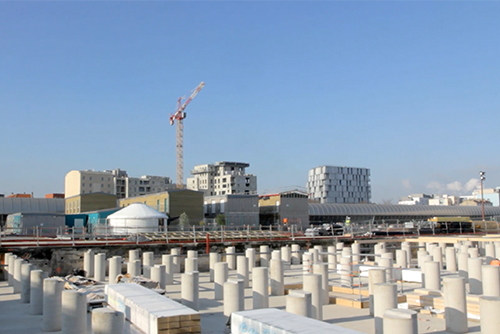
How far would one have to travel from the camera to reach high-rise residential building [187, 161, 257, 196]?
172m

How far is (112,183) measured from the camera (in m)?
146

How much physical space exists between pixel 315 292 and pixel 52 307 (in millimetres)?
6863

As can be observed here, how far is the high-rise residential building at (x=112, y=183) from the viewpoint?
408 ft

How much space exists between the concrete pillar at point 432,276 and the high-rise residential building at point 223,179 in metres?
148

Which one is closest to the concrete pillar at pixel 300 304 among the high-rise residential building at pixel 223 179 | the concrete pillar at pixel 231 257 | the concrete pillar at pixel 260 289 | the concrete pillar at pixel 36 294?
the concrete pillar at pixel 260 289

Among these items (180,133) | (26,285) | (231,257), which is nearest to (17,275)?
(26,285)

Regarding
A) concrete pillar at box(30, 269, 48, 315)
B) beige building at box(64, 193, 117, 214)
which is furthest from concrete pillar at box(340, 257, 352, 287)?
beige building at box(64, 193, 117, 214)

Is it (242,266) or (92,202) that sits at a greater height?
(92,202)

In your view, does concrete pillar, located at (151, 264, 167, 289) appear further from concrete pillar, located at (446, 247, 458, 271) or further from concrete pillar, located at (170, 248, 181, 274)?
concrete pillar, located at (446, 247, 458, 271)

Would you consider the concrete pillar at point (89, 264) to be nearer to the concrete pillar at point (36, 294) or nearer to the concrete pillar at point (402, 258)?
the concrete pillar at point (36, 294)

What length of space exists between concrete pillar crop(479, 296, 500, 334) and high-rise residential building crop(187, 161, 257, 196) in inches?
6104

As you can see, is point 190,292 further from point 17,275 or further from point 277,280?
point 17,275

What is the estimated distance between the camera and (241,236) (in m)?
36.2

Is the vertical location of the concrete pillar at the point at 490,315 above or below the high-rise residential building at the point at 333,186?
below
